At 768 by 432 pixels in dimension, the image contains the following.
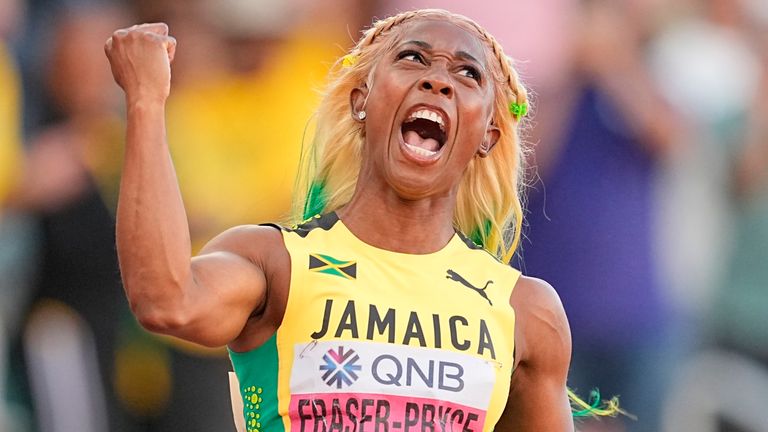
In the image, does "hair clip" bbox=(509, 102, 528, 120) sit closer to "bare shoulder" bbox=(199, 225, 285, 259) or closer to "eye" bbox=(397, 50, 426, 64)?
"eye" bbox=(397, 50, 426, 64)

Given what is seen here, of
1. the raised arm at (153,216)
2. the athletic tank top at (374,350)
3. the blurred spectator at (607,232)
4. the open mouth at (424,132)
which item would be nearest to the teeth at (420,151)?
the open mouth at (424,132)

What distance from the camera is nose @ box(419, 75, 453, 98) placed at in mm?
3900

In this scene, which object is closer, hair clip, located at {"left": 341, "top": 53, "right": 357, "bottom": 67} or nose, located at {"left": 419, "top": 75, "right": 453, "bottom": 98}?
nose, located at {"left": 419, "top": 75, "right": 453, "bottom": 98}

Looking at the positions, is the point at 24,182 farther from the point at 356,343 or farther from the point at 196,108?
the point at 356,343

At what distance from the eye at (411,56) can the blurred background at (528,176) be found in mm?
2345

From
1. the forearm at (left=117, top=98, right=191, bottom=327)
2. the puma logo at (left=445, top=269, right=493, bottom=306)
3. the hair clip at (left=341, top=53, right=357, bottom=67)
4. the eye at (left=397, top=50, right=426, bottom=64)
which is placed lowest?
the puma logo at (left=445, top=269, right=493, bottom=306)

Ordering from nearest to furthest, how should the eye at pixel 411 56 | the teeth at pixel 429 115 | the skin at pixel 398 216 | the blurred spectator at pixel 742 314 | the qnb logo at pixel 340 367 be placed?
the skin at pixel 398 216 < the qnb logo at pixel 340 367 < the teeth at pixel 429 115 < the eye at pixel 411 56 < the blurred spectator at pixel 742 314

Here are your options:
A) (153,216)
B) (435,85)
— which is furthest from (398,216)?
(153,216)

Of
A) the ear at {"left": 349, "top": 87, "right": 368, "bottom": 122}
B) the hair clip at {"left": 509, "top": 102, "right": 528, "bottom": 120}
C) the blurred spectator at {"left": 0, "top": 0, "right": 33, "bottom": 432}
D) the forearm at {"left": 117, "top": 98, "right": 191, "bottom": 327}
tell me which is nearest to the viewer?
the forearm at {"left": 117, "top": 98, "right": 191, "bottom": 327}

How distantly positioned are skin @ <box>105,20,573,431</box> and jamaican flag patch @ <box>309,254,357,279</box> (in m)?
0.07

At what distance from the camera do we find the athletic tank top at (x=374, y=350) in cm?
364

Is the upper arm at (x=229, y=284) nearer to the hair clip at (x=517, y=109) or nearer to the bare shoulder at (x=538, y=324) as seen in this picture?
the bare shoulder at (x=538, y=324)

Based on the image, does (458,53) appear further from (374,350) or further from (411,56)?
(374,350)

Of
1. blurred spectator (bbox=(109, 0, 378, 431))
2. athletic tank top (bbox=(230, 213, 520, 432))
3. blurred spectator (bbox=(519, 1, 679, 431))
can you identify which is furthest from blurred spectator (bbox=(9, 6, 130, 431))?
athletic tank top (bbox=(230, 213, 520, 432))
